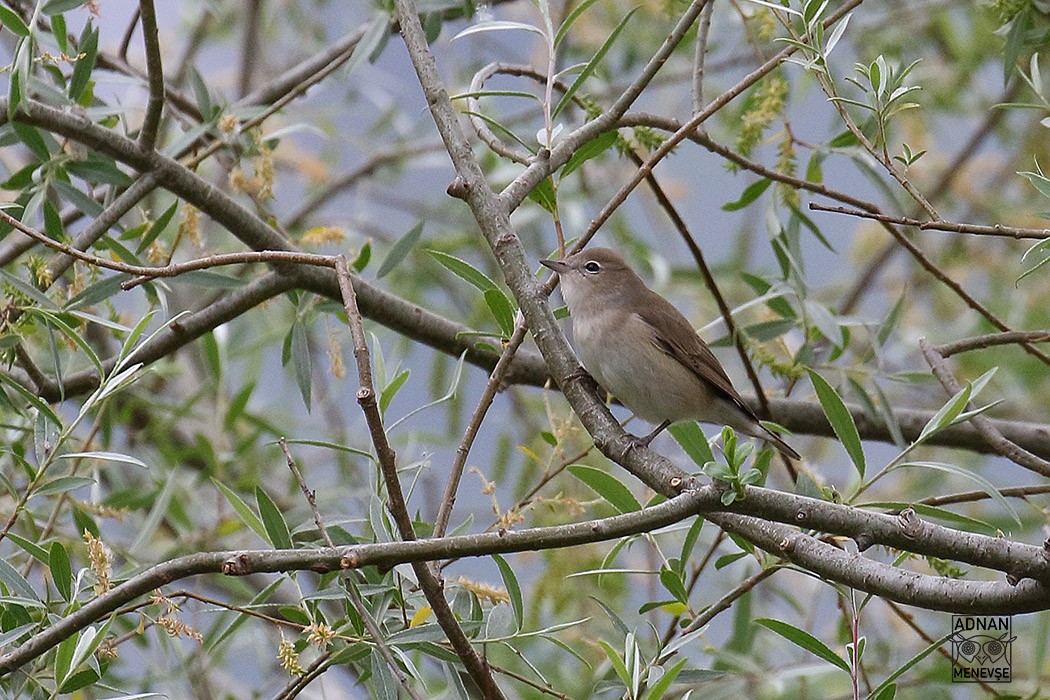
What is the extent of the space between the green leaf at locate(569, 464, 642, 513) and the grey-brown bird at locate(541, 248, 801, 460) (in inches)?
42.1

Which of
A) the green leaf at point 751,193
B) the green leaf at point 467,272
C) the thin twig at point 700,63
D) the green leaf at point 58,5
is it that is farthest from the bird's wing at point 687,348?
the green leaf at point 58,5

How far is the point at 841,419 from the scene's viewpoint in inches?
88.2

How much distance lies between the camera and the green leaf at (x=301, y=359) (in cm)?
279

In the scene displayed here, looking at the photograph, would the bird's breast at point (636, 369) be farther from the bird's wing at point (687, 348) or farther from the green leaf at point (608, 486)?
the green leaf at point (608, 486)

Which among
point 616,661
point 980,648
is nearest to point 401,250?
point 616,661

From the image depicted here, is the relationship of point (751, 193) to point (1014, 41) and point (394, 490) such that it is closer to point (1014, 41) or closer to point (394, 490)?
point (1014, 41)

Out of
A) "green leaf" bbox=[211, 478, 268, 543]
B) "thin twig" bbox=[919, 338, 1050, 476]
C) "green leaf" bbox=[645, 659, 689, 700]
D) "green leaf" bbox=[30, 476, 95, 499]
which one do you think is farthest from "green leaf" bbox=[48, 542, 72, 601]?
"thin twig" bbox=[919, 338, 1050, 476]

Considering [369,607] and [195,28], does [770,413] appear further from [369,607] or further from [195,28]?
[195,28]

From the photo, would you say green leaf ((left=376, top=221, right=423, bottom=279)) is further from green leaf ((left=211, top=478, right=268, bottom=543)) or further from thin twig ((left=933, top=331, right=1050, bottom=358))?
thin twig ((left=933, top=331, right=1050, bottom=358))

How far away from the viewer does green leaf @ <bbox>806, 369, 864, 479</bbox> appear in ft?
7.22

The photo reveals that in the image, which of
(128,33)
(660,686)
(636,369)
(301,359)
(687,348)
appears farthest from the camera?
(687,348)

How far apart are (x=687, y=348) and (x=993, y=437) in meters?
1.51

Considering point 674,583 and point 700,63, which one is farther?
point 700,63

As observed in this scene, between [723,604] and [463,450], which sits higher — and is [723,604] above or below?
below
